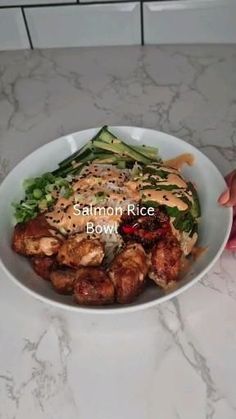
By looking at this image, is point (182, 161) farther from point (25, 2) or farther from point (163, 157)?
point (25, 2)

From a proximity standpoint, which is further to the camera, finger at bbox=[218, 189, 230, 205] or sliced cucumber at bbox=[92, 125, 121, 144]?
sliced cucumber at bbox=[92, 125, 121, 144]

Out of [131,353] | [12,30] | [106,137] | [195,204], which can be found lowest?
[131,353]

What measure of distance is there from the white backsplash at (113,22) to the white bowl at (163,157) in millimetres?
385

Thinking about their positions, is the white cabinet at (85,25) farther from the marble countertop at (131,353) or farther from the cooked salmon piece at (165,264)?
the cooked salmon piece at (165,264)

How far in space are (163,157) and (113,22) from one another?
1.50ft

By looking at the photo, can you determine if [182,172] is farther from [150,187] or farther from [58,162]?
[58,162]

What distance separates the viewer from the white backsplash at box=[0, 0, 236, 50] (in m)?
1.28

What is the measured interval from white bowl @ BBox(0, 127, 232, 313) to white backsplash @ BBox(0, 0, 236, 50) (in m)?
0.38

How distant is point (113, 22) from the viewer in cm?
133

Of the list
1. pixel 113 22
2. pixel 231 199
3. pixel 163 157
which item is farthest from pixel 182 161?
pixel 113 22

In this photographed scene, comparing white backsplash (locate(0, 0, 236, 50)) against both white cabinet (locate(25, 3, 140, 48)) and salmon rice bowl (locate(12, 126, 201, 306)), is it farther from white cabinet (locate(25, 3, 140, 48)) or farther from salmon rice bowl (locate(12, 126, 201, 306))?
salmon rice bowl (locate(12, 126, 201, 306))

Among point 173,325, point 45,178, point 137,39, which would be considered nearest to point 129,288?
point 173,325

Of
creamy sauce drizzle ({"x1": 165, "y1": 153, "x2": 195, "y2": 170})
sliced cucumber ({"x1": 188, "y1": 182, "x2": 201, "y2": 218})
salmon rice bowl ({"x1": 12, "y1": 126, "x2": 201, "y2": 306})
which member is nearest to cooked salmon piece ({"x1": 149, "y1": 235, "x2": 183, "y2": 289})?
salmon rice bowl ({"x1": 12, "y1": 126, "x2": 201, "y2": 306})

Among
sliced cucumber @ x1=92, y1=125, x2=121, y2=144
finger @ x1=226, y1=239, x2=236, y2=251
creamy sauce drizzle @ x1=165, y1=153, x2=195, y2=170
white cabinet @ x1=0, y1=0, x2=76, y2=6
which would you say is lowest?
finger @ x1=226, y1=239, x2=236, y2=251
